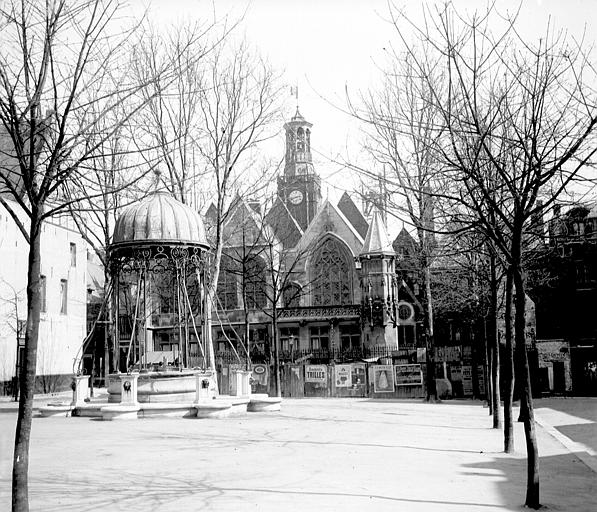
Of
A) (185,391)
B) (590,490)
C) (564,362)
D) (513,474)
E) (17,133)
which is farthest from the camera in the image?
(564,362)

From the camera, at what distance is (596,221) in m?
43.0

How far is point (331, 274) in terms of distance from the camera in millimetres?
61625

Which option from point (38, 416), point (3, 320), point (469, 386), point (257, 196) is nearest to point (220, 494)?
point (38, 416)

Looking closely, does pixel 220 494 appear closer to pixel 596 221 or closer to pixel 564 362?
pixel 564 362

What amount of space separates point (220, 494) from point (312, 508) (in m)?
1.42

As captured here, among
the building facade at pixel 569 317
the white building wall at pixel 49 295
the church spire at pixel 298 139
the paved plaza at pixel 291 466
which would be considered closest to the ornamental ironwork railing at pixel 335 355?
the building facade at pixel 569 317

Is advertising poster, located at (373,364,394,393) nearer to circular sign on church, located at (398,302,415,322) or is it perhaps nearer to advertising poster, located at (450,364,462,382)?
advertising poster, located at (450,364,462,382)

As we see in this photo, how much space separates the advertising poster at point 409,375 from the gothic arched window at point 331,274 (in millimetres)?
25457

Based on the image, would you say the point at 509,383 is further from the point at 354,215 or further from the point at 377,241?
the point at 354,215

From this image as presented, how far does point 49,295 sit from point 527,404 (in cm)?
3517

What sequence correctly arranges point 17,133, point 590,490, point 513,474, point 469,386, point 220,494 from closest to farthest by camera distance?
point 17,133 < point 220,494 < point 590,490 < point 513,474 < point 469,386

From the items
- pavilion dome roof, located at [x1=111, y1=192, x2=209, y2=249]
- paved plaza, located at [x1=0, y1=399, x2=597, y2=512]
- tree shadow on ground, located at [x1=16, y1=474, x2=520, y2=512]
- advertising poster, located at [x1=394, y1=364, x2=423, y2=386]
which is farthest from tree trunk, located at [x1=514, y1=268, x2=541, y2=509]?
advertising poster, located at [x1=394, y1=364, x2=423, y2=386]

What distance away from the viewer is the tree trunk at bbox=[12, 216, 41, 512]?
A: 679 cm

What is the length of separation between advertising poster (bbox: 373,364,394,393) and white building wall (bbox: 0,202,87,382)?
16.0 metres
